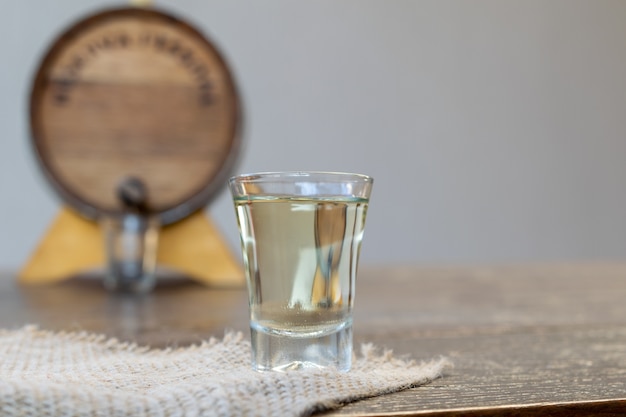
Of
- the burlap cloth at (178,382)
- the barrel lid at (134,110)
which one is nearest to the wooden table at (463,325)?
the burlap cloth at (178,382)

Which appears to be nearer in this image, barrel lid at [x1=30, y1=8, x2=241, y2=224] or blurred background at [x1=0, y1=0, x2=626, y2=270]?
barrel lid at [x1=30, y1=8, x2=241, y2=224]

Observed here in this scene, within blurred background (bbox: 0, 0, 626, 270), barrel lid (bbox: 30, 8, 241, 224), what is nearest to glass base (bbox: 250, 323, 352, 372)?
barrel lid (bbox: 30, 8, 241, 224)

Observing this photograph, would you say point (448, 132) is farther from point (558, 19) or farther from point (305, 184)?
Result: point (305, 184)

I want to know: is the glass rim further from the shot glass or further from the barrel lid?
the barrel lid

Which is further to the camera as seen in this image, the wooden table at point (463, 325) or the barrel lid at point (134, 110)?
the barrel lid at point (134, 110)

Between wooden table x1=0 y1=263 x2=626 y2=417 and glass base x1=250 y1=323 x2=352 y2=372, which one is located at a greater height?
glass base x1=250 y1=323 x2=352 y2=372

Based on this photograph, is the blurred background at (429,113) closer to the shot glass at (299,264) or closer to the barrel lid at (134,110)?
the barrel lid at (134,110)
